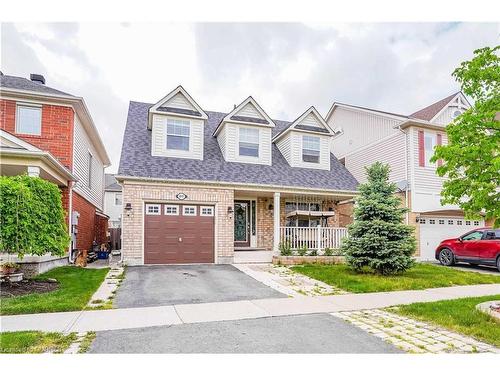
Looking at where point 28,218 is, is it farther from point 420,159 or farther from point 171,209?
point 420,159

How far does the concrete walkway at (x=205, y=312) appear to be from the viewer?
5.56m

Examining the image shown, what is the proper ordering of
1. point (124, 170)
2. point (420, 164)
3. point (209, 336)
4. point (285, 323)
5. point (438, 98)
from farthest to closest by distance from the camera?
point (438, 98) < point (420, 164) < point (124, 170) < point (285, 323) < point (209, 336)

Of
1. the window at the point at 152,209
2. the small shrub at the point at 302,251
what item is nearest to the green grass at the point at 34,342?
the window at the point at 152,209

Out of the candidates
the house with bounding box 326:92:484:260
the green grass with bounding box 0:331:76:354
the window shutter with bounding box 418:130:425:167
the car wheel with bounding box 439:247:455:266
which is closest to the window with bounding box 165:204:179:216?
the green grass with bounding box 0:331:76:354

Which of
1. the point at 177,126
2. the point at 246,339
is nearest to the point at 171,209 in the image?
the point at 177,126

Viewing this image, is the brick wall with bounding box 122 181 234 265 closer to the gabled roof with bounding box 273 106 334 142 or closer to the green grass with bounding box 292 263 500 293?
the green grass with bounding box 292 263 500 293

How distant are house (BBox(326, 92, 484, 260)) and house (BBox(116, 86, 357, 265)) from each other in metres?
2.50

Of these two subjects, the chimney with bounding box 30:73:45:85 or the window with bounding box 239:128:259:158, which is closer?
the window with bounding box 239:128:259:158

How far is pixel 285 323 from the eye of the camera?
5.78 m

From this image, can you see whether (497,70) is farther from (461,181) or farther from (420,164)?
(420,164)

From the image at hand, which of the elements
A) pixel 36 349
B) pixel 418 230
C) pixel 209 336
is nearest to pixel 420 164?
pixel 418 230

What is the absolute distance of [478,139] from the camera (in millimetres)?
6379

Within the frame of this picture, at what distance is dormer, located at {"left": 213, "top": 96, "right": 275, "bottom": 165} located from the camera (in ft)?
50.1

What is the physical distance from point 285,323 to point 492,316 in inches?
138
